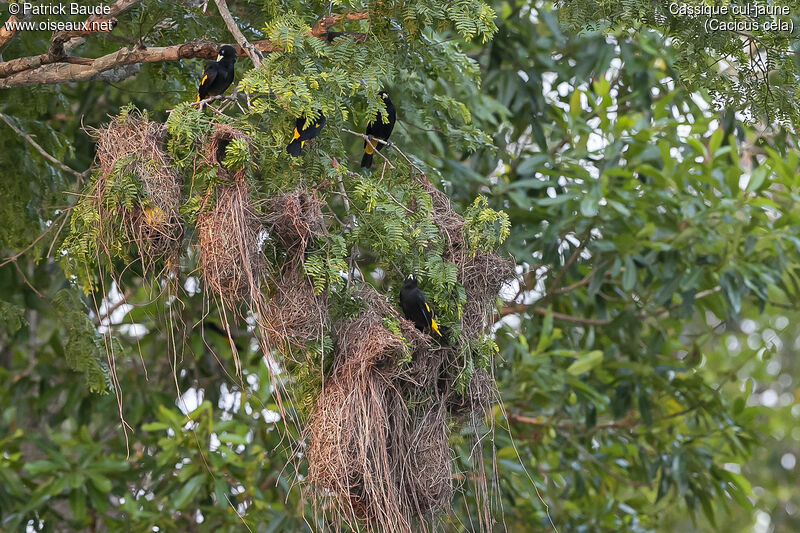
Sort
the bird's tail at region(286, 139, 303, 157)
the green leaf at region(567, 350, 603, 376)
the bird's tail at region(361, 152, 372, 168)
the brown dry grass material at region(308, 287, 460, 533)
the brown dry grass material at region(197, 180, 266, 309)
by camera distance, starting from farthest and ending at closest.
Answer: the green leaf at region(567, 350, 603, 376) → the bird's tail at region(361, 152, 372, 168) → the bird's tail at region(286, 139, 303, 157) → the brown dry grass material at region(308, 287, 460, 533) → the brown dry grass material at region(197, 180, 266, 309)

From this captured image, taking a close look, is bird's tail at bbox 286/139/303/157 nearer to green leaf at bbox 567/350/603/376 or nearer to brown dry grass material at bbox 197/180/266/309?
brown dry grass material at bbox 197/180/266/309

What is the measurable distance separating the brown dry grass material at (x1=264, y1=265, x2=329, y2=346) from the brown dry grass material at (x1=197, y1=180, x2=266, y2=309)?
0.12 meters

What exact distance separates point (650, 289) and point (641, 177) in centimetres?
70

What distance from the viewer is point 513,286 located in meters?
3.31

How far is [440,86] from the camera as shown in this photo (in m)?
5.23

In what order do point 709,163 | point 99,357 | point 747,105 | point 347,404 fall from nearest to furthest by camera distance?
point 347,404 < point 747,105 < point 99,357 < point 709,163

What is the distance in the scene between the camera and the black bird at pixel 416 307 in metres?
2.89

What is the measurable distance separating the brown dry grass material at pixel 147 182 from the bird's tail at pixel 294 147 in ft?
1.16

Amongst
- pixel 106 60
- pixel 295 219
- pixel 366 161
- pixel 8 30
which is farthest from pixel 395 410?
pixel 8 30

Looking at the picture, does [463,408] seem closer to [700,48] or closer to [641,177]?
[700,48]

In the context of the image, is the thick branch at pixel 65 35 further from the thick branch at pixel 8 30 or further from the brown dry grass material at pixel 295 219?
the brown dry grass material at pixel 295 219

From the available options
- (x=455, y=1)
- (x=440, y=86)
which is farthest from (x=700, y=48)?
(x=440, y=86)

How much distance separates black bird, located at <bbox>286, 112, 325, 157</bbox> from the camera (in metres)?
2.84

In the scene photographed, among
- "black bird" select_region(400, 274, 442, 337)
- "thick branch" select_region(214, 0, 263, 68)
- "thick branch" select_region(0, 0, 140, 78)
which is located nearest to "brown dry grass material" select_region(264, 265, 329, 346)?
"black bird" select_region(400, 274, 442, 337)
